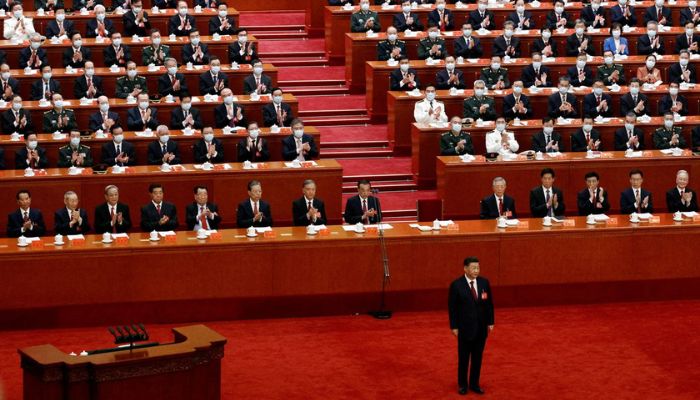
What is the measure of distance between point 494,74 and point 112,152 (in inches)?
231

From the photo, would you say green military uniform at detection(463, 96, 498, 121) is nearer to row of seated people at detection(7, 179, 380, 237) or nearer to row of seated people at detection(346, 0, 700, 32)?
row of seated people at detection(346, 0, 700, 32)

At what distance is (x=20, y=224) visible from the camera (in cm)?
1459

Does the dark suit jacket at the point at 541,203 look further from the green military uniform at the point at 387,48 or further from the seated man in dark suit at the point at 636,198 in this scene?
the green military uniform at the point at 387,48

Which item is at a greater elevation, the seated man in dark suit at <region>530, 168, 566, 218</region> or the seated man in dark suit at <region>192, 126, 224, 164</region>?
the seated man in dark suit at <region>192, 126, 224, 164</region>

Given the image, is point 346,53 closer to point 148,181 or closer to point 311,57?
point 311,57

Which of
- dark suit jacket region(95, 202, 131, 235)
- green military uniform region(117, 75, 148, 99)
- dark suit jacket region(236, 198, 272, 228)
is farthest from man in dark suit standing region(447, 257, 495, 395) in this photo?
green military uniform region(117, 75, 148, 99)

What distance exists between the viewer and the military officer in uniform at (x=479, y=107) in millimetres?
18359

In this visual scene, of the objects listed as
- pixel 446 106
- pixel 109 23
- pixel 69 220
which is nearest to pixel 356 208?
pixel 69 220

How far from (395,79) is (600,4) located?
4512 mm

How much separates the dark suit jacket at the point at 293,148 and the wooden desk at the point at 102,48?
3347mm

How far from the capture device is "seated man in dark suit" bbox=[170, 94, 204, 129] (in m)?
17.6

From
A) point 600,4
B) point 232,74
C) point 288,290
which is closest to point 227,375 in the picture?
point 288,290

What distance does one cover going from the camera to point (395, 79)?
63.1 feet

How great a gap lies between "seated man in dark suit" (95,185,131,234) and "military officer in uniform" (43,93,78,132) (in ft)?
9.38
